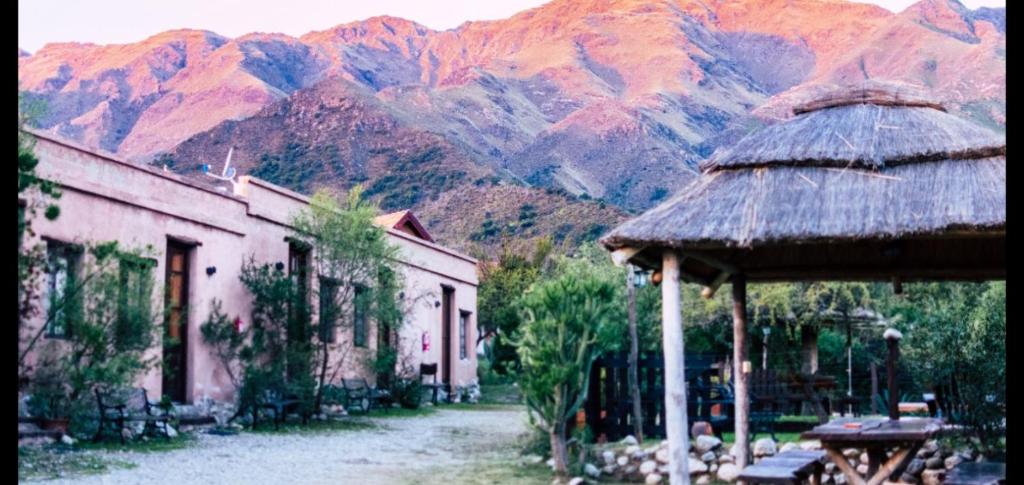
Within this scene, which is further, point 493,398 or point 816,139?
point 493,398

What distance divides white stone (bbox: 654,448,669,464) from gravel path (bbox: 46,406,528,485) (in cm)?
222

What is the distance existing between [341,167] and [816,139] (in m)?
48.1

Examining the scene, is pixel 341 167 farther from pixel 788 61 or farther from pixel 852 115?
pixel 788 61

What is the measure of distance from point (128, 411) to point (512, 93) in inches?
3120

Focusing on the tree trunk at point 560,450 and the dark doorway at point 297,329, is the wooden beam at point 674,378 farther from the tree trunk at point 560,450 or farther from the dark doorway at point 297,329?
the dark doorway at point 297,329

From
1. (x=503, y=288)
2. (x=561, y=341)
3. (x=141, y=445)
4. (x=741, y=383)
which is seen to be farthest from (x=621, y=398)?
(x=503, y=288)

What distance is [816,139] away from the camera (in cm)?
1098

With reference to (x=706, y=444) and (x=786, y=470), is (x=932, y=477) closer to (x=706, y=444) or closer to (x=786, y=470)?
(x=706, y=444)

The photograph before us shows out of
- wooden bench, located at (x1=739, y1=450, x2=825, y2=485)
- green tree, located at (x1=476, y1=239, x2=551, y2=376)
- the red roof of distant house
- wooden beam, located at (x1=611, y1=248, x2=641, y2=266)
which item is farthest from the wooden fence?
green tree, located at (x1=476, y1=239, x2=551, y2=376)

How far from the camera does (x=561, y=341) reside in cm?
1195

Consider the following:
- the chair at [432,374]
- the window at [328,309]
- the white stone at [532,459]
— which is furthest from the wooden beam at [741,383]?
the chair at [432,374]

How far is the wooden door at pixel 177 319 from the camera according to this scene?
57.4 feet

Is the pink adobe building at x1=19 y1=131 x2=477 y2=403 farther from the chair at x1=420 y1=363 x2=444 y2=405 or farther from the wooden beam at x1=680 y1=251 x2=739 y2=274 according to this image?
the wooden beam at x1=680 y1=251 x2=739 y2=274
